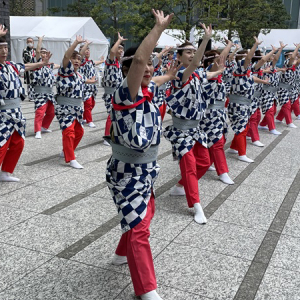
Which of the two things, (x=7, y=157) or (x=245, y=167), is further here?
(x=245, y=167)

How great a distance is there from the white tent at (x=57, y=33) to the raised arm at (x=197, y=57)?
628 inches

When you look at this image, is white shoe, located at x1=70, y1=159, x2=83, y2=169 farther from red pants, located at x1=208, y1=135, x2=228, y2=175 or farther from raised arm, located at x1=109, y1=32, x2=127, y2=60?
raised arm, located at x1=109, y1=32, x2=127, y2=60

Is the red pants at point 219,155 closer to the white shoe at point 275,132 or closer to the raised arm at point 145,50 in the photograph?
the raised arm at point 145,50

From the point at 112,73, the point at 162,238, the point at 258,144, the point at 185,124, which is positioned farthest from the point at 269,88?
the point at 162,238

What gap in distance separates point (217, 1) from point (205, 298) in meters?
17.2

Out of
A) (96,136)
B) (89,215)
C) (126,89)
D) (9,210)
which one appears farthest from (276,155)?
(126,89)

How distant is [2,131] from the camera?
4.94 meters

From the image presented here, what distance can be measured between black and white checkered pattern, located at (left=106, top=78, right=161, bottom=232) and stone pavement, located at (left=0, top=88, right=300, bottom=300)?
62 cm

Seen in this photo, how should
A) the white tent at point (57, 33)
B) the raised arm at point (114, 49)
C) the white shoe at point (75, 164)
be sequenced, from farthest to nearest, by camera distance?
the white tent at point (57, 33) < the raised arm at point (114, 49) < the white shoe at point (75, 164)

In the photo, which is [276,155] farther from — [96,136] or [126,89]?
[126,89]

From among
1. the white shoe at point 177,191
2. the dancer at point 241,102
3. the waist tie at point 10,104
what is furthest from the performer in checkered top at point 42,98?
the white shoe at point 177,191

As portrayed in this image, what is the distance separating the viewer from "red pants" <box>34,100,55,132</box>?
26.7 feet

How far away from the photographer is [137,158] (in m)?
2.77

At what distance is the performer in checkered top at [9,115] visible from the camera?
492 centimetres
